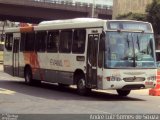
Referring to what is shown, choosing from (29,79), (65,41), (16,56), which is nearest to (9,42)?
(16,56)

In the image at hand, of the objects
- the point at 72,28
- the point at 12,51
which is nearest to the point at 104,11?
the point at 12,51

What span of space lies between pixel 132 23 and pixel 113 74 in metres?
2.24

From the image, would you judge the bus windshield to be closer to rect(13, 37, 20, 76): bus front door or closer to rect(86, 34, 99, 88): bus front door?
rect(86, 34, 99, 88): bus front door

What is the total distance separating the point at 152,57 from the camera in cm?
1944

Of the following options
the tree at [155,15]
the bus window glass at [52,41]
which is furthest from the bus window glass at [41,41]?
the tree at [155,15]

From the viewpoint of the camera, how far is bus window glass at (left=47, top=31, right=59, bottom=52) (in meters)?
22.6

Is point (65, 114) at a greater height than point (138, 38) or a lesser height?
lesser

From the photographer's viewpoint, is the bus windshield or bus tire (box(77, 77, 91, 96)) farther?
bus tire (box(77, 77, 91, 96))

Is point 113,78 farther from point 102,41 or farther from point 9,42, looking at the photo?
point 9,42

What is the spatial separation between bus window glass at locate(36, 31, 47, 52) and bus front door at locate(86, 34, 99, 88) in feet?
14.9

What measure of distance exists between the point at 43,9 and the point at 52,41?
2494 inches

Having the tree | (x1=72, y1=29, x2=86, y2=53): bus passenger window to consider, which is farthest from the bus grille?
the tree

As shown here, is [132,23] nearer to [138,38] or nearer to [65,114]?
[138,38]

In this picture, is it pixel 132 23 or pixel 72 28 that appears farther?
pixel 72 28
